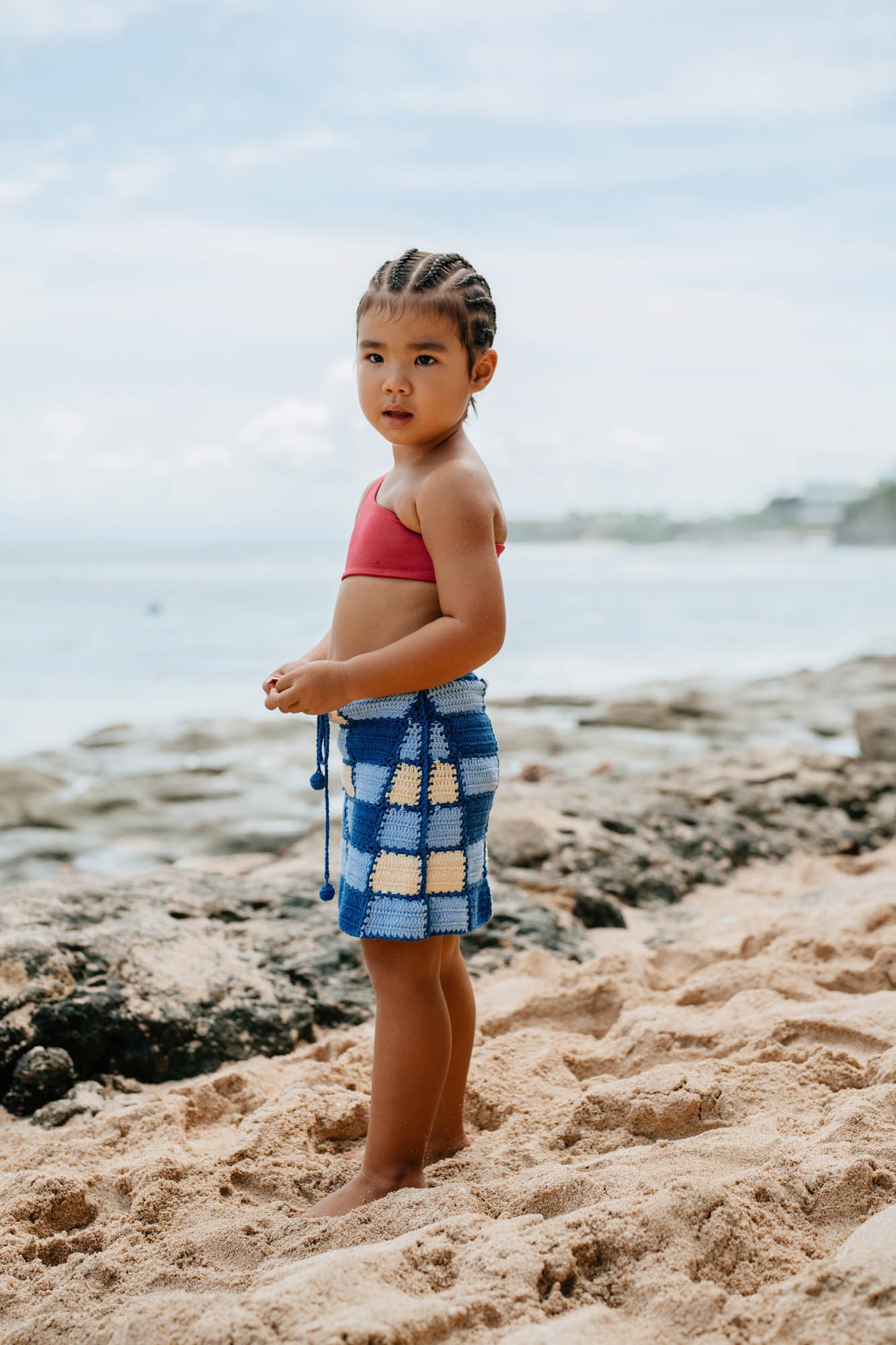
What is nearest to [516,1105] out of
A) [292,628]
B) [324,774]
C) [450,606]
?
[324,774]

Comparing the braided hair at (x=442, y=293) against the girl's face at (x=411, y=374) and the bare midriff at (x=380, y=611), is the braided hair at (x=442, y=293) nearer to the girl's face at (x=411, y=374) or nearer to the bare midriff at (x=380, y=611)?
the girl's face at (x=411, y=374)

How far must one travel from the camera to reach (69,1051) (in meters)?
2.38

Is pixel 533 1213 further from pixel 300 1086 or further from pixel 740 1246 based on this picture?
pixel 300 1086

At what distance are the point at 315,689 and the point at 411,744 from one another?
195 mm

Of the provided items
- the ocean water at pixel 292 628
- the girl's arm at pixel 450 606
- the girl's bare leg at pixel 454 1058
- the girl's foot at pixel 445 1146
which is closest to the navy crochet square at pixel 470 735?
the girl's arm at pixel 450 606

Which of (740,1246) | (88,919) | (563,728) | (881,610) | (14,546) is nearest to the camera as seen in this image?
(740,1246)

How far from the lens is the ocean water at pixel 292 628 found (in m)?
12.1

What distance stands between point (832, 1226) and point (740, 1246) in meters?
0.14

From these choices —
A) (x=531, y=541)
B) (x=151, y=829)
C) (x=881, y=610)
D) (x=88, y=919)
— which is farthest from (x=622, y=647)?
(x=531, y=541)

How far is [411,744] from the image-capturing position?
1.84 meters

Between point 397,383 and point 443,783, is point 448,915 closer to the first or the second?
point 443,783

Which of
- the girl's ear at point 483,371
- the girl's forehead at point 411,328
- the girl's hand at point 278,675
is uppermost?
the girl's forehead at point 411,328

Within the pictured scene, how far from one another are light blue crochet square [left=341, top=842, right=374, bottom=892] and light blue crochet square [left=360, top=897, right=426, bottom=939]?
4 cm

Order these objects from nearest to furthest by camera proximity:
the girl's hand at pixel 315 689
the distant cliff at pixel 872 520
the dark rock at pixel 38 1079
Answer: the girl's hand at pixel 315 689, the dark rock at pixel 38 1079, the distant cliff at pixel 872 520
